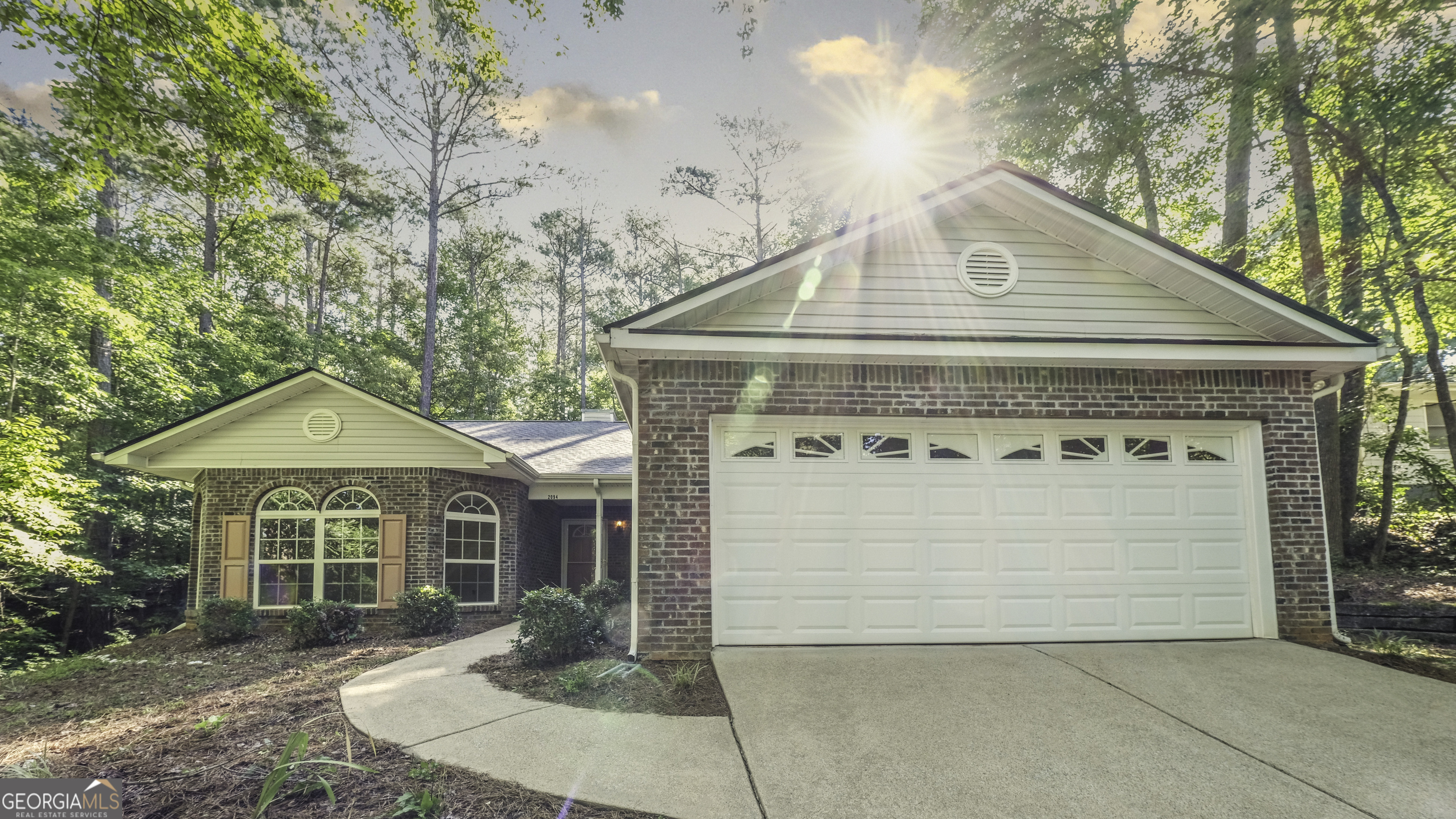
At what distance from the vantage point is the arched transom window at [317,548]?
1155cm

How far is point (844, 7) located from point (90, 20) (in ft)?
31.6

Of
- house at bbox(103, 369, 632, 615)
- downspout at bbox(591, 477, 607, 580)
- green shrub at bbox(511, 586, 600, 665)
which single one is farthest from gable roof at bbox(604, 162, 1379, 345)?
downspout at bbox(591, 477, 607, 580)

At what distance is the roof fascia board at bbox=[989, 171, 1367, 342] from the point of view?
6801 mm

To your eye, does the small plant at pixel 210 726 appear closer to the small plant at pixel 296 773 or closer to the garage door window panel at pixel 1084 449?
the small plant at pixel 296 773

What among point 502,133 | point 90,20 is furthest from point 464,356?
point 90,20

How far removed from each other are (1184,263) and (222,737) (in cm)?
916

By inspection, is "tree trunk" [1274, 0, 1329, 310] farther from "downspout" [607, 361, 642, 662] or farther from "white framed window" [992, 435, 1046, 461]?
"downspout" [607, 361, 642, 662]

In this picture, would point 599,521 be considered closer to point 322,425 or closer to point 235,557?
point 322,425

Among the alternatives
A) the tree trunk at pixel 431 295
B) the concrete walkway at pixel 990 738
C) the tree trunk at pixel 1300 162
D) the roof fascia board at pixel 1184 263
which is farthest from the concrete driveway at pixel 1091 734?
the tree trunk at pixel 431 295

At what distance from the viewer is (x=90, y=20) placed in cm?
553

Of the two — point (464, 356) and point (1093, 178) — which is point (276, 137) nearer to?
point (1093, 178)

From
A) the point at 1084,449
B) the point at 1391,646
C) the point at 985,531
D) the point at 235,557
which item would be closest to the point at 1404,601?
the point at 1391,646

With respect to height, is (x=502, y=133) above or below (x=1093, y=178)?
above

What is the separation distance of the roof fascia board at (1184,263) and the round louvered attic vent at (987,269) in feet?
2.09
